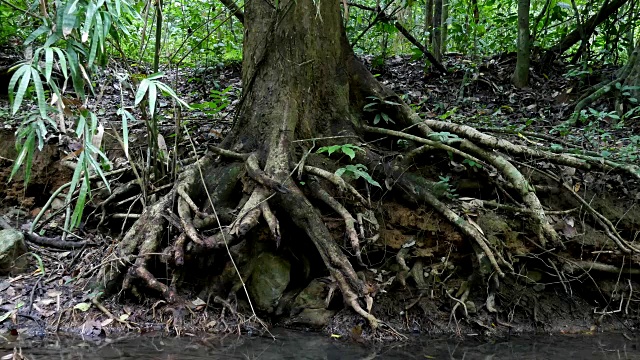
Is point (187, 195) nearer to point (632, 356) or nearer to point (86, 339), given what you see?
point (86, 339)

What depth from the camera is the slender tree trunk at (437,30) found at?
7.81 metres

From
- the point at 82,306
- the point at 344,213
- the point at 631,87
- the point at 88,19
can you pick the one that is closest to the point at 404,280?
the point at 344,213

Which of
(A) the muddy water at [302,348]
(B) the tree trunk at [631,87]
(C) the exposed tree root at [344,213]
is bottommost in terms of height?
(A) the muddy water at [302,348]

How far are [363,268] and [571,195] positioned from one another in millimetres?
1984

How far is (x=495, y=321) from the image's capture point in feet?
13.0

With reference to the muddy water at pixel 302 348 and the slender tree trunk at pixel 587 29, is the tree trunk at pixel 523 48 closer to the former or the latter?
the slender tree trunk at pixel 587 29

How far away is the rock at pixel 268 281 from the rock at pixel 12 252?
194 cm

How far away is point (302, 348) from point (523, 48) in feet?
18.0

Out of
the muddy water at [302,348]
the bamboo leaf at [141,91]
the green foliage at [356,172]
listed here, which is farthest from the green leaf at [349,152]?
the bamboo leaf at [141,91]

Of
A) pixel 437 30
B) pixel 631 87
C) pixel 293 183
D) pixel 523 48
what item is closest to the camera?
pixel 293 183

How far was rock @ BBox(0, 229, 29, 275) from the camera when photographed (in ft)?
13.4

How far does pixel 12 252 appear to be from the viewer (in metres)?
4.12

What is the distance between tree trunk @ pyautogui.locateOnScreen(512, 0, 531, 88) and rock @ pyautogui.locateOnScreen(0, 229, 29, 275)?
633cm

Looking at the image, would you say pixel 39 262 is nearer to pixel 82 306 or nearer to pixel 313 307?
pixel 82 306
